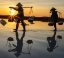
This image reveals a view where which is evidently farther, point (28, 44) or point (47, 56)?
point (28, 44)

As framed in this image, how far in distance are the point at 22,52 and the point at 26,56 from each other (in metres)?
0.74

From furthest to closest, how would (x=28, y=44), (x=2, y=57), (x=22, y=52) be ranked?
(x=28, y=44), (x=22, y=52), (x=2, y=57)

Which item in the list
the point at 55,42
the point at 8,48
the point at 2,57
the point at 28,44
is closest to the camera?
the point at 2,57

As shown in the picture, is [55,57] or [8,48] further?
[8,48]

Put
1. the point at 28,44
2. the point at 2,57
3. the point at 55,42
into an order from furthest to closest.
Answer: the point at 55,42 → the point at 28,44 → the point at 2,57

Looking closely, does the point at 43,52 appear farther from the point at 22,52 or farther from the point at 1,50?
the point at 1,50

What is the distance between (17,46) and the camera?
10766 millimetres

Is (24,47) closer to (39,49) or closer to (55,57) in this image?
(39,49)

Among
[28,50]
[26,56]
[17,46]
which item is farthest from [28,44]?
[26,56]

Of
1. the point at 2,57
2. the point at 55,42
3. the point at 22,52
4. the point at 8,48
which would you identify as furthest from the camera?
the point at 55,42

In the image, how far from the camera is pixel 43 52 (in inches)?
377

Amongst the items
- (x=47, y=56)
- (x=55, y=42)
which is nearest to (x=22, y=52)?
(x=47, y=56)

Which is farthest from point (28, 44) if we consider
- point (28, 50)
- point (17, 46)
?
point (28, 50)

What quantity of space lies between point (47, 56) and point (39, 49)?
130 centimetres
